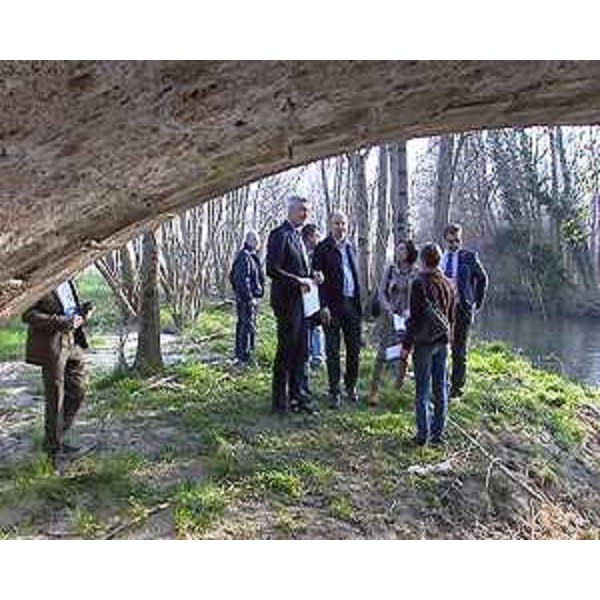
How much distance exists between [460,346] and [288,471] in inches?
89.5

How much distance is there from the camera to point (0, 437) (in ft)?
15.8

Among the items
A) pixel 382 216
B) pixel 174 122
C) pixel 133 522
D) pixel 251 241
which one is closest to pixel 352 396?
pixel 251 241

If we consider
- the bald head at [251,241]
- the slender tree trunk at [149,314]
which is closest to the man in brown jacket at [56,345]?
the slender tree trunk at [149,314]

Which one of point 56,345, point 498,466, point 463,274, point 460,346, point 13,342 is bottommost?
point 498,466

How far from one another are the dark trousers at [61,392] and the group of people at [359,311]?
119 centimetres

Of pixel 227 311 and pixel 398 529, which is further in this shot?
pixel 227 311

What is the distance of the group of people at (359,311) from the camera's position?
4.66 metres

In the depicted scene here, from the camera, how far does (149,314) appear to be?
6.25m

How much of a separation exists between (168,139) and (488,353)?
Answer: 7278mm

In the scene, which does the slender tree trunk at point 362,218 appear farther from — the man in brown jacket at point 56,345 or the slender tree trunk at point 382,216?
the man in brown jacket at point 56,345

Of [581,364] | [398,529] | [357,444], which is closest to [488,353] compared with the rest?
[581,364]

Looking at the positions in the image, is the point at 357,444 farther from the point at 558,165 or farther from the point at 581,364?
the point at 558,165

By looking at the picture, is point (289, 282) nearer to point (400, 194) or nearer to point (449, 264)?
point (449, 264)

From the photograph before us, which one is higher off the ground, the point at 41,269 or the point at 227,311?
the point at 41,269
